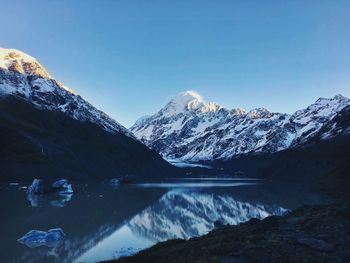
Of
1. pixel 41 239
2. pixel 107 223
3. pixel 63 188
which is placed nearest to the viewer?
pixel 41 239

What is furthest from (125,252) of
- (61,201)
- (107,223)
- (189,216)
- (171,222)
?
(61,201)

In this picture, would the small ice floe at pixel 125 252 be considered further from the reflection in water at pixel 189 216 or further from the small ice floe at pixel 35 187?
the small ice floe at pixel 35 187

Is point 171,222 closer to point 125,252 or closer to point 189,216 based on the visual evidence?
point 189,216

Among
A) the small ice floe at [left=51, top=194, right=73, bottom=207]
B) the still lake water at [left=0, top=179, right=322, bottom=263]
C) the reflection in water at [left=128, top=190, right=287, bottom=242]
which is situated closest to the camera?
the still lake water at [left=0, top=179, right=322, bottom=263]

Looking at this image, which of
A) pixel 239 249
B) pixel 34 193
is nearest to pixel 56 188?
pixel 34 193

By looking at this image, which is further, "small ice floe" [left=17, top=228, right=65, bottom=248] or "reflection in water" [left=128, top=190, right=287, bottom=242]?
"reflection in water" [left=128, top=190, right=287, bottom=242]

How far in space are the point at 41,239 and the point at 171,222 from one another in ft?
99.7

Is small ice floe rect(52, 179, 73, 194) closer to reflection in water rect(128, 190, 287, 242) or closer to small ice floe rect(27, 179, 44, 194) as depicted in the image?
small ice floe rect(27, 179, 44, 194)

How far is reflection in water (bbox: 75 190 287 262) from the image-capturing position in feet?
156

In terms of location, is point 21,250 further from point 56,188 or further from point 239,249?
point 56,188

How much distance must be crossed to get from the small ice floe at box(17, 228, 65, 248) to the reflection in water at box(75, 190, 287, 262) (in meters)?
4.64

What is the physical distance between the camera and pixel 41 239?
46.7m

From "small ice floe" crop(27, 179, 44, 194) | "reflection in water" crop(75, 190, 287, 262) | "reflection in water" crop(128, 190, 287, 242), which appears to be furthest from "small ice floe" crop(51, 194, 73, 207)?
"reflection in water" crop(128, 190, 287, 242)

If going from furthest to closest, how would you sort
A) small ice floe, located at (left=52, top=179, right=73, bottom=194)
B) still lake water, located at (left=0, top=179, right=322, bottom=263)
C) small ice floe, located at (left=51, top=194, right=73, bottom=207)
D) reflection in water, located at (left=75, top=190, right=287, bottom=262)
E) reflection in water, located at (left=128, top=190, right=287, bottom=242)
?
small ice floe, located at (left=52, top=179, right=73, bottom=194) → small ice floe, located at (left=51, top=194, right=73, bottom=207) → reflection in water, located at (left=128, top=190, right=287, bottom=242) → reflection in water, located at (left=75, top=190, right=287, bottom=262) → still lake water, located at (left=0, top=179, right=322, bottom=263)
